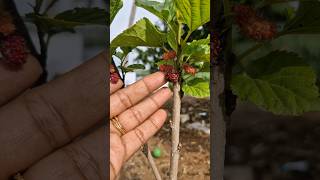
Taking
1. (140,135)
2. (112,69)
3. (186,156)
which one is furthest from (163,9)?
(186,156)

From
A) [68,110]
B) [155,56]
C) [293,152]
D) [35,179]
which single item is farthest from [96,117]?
[293,152]

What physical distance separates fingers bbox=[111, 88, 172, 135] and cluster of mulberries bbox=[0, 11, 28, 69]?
0.77ft

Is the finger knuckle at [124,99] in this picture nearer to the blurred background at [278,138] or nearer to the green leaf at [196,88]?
the green leaf at [196,88]

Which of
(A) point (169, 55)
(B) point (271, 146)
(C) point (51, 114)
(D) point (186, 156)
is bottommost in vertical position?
(D) point (186, 156)

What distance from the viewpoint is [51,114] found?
0.87 m

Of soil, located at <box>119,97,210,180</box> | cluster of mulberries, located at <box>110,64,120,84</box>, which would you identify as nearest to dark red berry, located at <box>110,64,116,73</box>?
cluster of mulberries, located at <box>110,64,120,84</box>

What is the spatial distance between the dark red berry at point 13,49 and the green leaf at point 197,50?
33 centimetres

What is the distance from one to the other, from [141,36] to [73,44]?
145 millimetres

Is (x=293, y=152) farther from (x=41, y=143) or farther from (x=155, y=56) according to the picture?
(x=41, y=143)

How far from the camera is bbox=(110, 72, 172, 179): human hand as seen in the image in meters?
0.94

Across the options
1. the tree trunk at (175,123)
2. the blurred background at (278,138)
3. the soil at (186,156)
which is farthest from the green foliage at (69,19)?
the soil at (186,156)

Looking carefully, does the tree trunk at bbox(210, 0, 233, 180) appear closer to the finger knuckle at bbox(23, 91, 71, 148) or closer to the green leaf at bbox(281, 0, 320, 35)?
the green leaf at bbox(281, 0, 320, 35)

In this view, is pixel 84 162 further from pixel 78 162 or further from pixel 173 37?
pixel 173 37

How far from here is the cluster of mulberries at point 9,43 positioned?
83 cm
